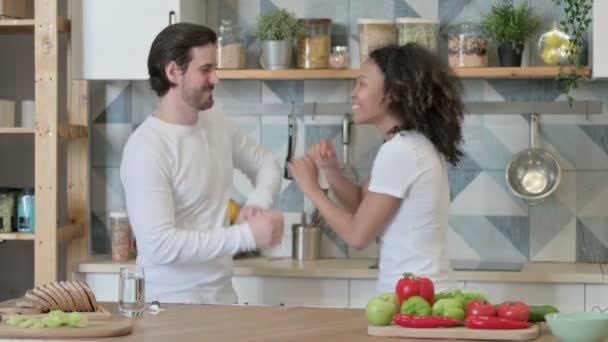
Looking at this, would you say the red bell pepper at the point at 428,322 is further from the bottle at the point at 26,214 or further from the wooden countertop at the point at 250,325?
the bottle at the point at 26,214

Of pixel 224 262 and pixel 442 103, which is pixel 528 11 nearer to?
pixel 442 103

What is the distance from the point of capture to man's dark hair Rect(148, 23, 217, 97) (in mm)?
3453

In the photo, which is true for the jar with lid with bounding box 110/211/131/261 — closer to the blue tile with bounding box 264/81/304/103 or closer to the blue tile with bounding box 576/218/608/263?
the blue tile with bounding box 264/81/304/103

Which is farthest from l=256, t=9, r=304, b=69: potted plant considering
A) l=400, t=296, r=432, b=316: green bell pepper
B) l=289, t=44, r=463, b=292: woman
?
l=400, t=296, r=432, b=316: green bell pepper

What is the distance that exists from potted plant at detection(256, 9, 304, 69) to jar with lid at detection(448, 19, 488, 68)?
595mm

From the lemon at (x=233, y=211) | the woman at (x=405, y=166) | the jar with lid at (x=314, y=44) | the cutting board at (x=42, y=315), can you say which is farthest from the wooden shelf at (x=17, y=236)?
the cutting board at (x=42, y=315)

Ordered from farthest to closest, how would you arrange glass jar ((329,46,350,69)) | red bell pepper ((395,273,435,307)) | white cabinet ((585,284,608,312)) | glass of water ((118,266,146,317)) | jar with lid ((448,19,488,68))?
glass jar ((329,46,350,69)) < jar with lid ((448,19,488,68)) < white cabinet ((585,284,608,312)) < glass of water ((118,266,146,317)) < red bell pepper ((395,273,435,307))

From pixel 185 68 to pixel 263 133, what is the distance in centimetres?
116

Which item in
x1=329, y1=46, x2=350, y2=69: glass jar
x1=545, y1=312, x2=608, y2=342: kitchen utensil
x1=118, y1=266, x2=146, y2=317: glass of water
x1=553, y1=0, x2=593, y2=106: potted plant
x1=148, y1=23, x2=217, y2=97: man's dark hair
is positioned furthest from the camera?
x1=329, y1=46, x2=350, y2=69: glass jar

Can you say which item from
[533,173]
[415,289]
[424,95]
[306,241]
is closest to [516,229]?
[533,173]

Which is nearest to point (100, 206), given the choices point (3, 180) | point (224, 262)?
point (3, 180)

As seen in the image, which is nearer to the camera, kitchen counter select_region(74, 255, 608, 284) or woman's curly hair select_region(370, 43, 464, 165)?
woman's curly hair select_region(370, 43, 464, 165)

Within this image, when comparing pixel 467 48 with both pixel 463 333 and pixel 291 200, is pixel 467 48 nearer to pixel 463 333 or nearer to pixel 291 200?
pixel 291 200

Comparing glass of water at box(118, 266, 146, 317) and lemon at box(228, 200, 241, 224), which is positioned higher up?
lemon at box(228, 200, 241, 224)
